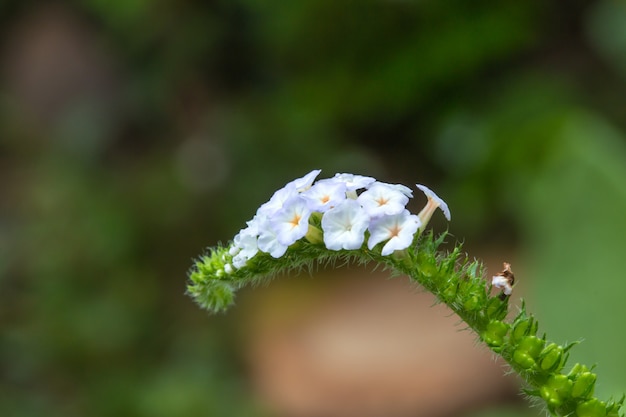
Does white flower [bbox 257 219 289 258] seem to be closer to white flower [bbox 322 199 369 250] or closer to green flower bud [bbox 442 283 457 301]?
white flower [bbox 322 199 369 250]

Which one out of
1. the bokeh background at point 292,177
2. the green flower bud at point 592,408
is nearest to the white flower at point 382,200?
the green flower bud at point 592,408

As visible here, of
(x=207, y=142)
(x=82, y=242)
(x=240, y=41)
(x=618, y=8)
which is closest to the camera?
(x=618, y=8)

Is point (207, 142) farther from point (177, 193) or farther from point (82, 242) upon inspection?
point (82, 242)

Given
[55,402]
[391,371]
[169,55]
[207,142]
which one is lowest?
[391,371]

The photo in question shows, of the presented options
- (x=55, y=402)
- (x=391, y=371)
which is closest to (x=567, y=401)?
(x=391, y=371)

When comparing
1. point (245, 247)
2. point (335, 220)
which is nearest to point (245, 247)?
point (245, 247)

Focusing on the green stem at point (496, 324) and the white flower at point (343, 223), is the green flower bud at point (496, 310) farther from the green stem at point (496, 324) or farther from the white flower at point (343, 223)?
the white flower at point (343, 223)

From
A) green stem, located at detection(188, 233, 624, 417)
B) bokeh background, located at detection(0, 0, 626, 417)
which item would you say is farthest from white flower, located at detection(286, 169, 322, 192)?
bokeh background, located at detection(0, 0, 626, 417)
